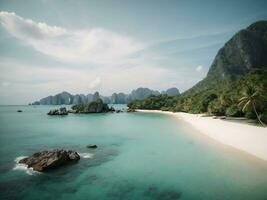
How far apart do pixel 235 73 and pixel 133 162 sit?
178m

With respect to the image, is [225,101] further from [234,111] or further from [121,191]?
[121,191]

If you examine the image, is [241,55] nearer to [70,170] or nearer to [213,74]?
[213,74]

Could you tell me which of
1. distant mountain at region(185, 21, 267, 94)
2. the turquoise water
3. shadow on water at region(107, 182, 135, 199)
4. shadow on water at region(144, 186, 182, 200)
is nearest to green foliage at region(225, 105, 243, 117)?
the turquoise water

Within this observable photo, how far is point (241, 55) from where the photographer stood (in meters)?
184

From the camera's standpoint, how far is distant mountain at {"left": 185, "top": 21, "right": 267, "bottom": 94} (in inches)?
6860

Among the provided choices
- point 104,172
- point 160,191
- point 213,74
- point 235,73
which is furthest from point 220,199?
point 213,74

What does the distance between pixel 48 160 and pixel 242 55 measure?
7882 inches

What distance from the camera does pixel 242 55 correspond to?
183 m

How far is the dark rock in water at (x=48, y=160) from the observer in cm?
1989

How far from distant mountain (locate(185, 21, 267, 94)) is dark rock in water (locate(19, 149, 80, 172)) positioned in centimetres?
16078

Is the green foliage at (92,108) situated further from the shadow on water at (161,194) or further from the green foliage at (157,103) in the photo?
the shadow on water at (161,194)

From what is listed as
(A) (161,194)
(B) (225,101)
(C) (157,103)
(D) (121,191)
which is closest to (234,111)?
(B) (225,101)

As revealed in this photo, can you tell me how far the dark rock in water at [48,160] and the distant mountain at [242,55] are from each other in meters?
161

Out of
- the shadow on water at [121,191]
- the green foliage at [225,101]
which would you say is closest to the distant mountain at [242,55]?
the green foliage at [225,101]
